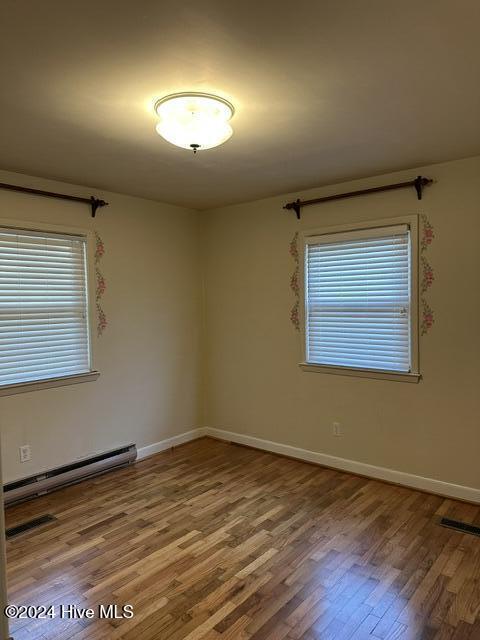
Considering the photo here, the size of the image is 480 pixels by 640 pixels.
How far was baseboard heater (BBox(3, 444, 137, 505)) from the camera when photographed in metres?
3.28

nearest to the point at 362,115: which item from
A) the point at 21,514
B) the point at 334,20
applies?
the point at 334,20

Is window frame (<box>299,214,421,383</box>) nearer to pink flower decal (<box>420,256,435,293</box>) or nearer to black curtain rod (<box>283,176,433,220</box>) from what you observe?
pink flower decal (<box>420,256,435,293</box>)

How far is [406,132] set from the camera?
2.58m

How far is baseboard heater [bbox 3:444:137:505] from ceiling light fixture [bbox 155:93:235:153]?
2713 millimetres

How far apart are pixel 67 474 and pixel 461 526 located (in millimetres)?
2908

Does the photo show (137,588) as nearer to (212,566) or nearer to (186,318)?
(212,566)

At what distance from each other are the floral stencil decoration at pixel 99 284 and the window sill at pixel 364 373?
183 cm

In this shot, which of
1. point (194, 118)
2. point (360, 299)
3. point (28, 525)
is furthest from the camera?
point (360, 299)

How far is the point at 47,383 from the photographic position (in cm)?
350

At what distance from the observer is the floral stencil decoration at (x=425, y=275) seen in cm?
329

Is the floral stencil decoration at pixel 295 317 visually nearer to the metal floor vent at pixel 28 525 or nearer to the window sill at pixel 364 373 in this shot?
the window sill at pixel 364 373

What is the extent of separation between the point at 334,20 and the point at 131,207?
2900mm

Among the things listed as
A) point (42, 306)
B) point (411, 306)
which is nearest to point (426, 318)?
point (411, 306)

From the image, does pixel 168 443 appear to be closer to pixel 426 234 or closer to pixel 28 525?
pixel 28 525
